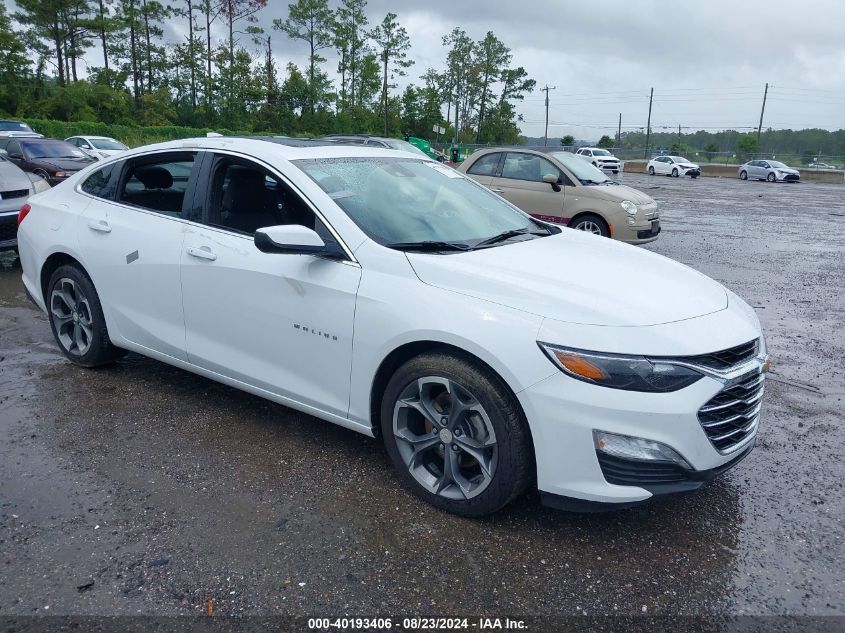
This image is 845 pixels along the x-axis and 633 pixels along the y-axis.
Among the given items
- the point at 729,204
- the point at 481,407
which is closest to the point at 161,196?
the point at 481,407

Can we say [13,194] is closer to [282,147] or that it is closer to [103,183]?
[103,183]

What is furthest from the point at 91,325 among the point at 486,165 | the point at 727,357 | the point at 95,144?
the point at 95,144

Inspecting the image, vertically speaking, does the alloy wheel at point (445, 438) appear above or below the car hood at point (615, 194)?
below

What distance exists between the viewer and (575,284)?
121 inches

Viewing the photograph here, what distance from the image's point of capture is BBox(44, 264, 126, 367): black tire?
4535mm

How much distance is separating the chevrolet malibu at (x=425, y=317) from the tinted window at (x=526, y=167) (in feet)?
20.9

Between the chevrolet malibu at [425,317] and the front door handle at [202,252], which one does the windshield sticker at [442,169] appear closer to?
the chevrolet malibu at [425,317]

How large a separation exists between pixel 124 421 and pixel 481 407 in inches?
93.2

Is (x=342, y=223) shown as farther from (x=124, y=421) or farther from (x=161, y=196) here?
(x=124, y=421)

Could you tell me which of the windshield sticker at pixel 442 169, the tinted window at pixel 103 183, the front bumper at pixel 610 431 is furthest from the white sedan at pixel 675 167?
the front bumper at pixel 610 431

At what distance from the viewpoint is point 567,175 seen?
10.4m

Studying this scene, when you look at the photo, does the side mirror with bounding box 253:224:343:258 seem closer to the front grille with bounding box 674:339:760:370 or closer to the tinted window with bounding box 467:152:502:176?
the front grille with bounding box 674:339:760:370

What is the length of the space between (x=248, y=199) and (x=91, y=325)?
1.64 m

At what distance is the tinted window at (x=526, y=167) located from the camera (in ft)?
34.7
